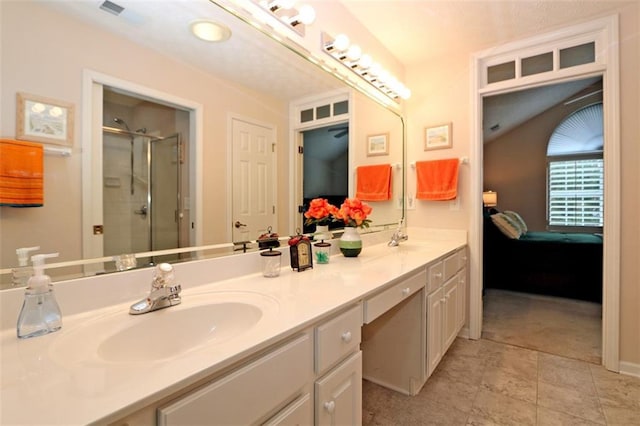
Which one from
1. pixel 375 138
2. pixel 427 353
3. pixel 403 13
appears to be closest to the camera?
pixel 427 353

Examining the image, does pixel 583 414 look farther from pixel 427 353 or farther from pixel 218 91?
pixel 218 91

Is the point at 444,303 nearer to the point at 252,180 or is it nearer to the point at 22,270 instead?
the point at 252,180

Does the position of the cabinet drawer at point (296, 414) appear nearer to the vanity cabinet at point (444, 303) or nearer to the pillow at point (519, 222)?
the vanity cabinet at point (444, 303)

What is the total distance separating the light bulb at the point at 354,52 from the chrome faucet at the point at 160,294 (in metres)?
1.75

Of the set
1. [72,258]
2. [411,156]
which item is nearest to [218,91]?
[72,258]

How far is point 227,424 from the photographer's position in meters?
0.64

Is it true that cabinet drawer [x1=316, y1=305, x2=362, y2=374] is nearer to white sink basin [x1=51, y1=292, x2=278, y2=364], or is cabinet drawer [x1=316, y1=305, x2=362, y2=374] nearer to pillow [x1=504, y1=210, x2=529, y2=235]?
white sink basin [x1=51, y1=292, x2=278, y2=364]

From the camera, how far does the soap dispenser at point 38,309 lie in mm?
707

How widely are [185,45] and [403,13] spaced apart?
5.18 ft

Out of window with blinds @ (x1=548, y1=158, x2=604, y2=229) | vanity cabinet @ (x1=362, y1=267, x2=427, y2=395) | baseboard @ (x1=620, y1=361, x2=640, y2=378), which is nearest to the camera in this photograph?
vanity cabinet @ (x1=362, y1=267, x2=427, y2=395)

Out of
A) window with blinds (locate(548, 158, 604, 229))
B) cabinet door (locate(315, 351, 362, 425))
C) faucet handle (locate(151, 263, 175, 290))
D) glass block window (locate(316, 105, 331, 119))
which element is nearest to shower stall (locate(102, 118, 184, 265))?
faucet handle (locate(151, 263, 175, 290))

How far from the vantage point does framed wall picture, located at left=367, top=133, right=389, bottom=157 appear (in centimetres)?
236

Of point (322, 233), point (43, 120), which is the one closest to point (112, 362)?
point (43, 120)

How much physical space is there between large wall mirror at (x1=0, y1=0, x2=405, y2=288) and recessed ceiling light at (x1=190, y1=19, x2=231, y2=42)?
2cm
